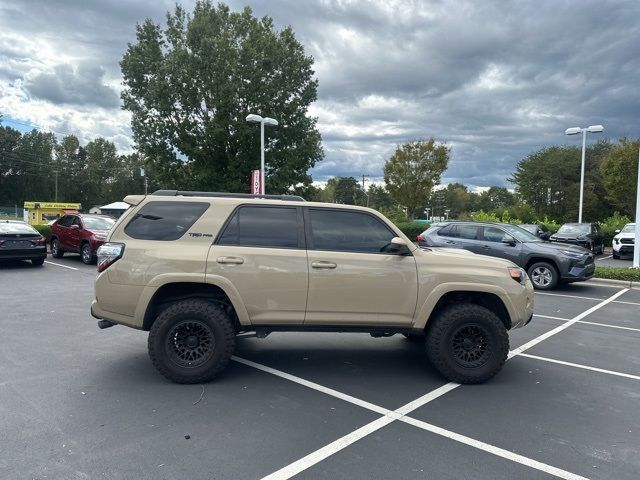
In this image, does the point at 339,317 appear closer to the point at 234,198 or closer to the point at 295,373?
the point at 295,373

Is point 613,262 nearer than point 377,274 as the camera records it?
No

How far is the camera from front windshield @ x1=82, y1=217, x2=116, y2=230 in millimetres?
14344

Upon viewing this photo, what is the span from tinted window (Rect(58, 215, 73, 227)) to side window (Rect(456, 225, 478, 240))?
39.5ft

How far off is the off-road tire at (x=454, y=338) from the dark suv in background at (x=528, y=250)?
23.9ft

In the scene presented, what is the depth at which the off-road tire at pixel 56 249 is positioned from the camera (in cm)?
1552

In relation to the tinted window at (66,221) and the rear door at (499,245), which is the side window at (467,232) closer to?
the rear door at (499,245)

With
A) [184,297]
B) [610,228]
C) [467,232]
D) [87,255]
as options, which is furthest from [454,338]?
[610,228]

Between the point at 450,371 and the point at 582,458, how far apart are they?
1.53 meters

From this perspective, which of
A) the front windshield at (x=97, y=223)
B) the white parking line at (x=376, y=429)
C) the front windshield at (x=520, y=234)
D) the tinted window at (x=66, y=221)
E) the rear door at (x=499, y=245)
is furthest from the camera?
the tinted window at (x=66, y=221)

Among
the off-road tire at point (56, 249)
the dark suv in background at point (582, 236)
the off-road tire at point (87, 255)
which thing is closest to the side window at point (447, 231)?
the dark suv in background at point (582, 236)

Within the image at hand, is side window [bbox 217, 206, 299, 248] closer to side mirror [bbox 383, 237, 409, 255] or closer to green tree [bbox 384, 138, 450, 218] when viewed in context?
side mirror [bbox 383, 237, 409, 255]

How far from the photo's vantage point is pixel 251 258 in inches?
181

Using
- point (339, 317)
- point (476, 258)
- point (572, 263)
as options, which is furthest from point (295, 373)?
point (572, 263)

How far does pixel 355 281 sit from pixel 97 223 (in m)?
12.3
